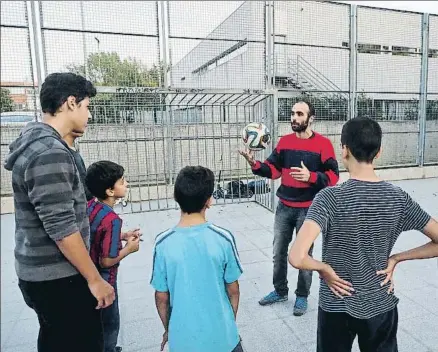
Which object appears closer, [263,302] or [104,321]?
[104,321]

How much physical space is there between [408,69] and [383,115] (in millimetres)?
1334

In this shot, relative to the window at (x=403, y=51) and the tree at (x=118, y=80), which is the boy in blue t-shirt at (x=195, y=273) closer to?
the tree at (x=118, y=80)

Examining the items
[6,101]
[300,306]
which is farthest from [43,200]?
[6,101]

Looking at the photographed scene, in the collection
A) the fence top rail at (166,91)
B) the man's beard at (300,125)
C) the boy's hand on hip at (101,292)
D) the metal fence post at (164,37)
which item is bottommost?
the boy's hand on hip at (101,292)

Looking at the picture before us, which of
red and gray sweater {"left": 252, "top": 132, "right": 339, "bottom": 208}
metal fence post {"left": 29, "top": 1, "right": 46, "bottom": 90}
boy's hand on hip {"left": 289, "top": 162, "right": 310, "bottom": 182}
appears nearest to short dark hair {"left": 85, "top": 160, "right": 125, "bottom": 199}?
boy's hand on hip {"left": 289, "top": 162, "right": 310, "bottom": 182}

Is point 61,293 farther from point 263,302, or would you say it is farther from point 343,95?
point 343,95

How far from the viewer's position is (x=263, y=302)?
9.04 ft

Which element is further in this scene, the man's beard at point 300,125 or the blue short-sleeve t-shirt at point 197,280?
the man's beard at point 300,125

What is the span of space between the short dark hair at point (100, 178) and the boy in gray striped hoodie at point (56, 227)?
0.41 meters

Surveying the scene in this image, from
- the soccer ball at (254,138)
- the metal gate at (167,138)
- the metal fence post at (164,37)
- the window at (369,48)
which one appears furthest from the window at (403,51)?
the soccer ball at (254,138)

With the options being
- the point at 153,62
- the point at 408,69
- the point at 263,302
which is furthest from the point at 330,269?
the point at 408,69

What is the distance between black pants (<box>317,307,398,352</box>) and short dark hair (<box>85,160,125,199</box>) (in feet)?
4.07

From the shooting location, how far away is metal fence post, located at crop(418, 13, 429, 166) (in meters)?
8.48

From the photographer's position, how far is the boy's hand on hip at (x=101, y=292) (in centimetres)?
138
